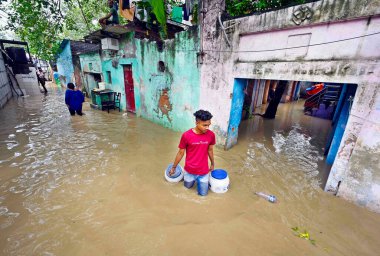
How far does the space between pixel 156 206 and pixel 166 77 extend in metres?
5.15

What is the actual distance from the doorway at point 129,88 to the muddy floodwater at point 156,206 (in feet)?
13.2

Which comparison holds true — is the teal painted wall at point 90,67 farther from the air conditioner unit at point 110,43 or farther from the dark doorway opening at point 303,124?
the dark doorway opening at point 303,124

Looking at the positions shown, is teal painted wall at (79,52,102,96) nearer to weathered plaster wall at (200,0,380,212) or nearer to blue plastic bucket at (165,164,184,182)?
weathered plaster wall at (200,0,380,212)

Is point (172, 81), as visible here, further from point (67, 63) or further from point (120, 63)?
point (67, 63)

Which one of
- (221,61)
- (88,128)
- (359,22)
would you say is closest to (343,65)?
(359,22)

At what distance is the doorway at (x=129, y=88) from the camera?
9.20 meters

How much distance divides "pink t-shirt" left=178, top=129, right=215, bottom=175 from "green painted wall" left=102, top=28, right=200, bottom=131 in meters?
3.19

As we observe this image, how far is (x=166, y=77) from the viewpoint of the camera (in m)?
7.05

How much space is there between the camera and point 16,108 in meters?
10.5

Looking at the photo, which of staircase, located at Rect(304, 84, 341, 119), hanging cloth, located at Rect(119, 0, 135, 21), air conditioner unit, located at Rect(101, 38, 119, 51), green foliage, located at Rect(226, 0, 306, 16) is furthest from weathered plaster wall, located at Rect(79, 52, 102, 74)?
staircase, located at Rect(304, 84, 341, 119)

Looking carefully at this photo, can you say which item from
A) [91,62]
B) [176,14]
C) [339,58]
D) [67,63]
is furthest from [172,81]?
[67,63]

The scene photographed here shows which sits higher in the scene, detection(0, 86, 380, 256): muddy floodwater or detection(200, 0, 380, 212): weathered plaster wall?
detection(200, 0, 380, 212): weathered plaster wall

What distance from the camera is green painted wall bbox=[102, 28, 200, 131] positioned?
607cm

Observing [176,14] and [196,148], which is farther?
[176,14]
